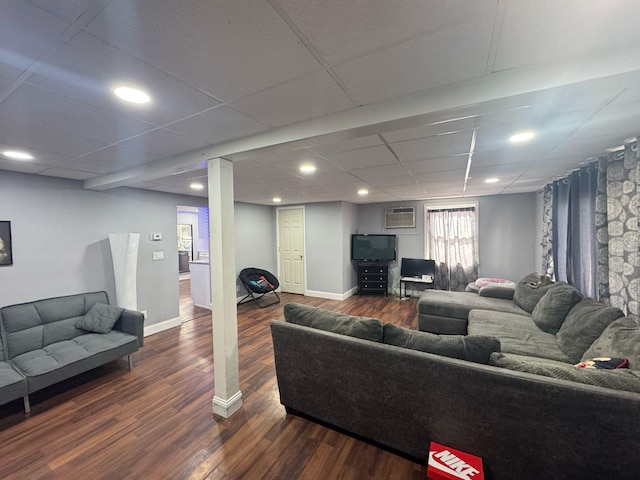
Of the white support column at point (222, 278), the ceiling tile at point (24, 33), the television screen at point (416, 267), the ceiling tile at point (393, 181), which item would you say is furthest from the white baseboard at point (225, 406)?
the television screen at point (416, 267)

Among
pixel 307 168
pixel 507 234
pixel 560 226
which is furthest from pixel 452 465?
pixel 507 234

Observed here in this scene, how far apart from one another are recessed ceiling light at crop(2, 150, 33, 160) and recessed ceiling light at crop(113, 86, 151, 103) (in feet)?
5.65

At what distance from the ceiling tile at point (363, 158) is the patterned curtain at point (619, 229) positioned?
190 centimetres

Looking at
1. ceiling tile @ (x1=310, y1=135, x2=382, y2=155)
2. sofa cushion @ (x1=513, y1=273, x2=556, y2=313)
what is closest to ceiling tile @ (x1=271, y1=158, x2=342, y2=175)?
ceiling tile @ (x1=310, y1=135, x2=382, y2=155)

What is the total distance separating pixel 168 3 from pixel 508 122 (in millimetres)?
2002

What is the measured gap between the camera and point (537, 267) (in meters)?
4.94

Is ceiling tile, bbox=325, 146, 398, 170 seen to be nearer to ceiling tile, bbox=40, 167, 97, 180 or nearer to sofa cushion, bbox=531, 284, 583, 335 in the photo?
→ sofa cushion, bbox=531, 284, 583, 335

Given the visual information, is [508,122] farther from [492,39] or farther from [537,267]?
[537,267]

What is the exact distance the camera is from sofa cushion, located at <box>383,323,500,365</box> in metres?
1.62

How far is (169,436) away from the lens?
197cm

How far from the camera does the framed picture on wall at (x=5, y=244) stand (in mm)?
2799

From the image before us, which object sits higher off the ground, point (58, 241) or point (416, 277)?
point (58, 241)

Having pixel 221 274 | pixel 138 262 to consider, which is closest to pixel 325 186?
pixel 221 274

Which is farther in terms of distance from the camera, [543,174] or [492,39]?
[543,174]
